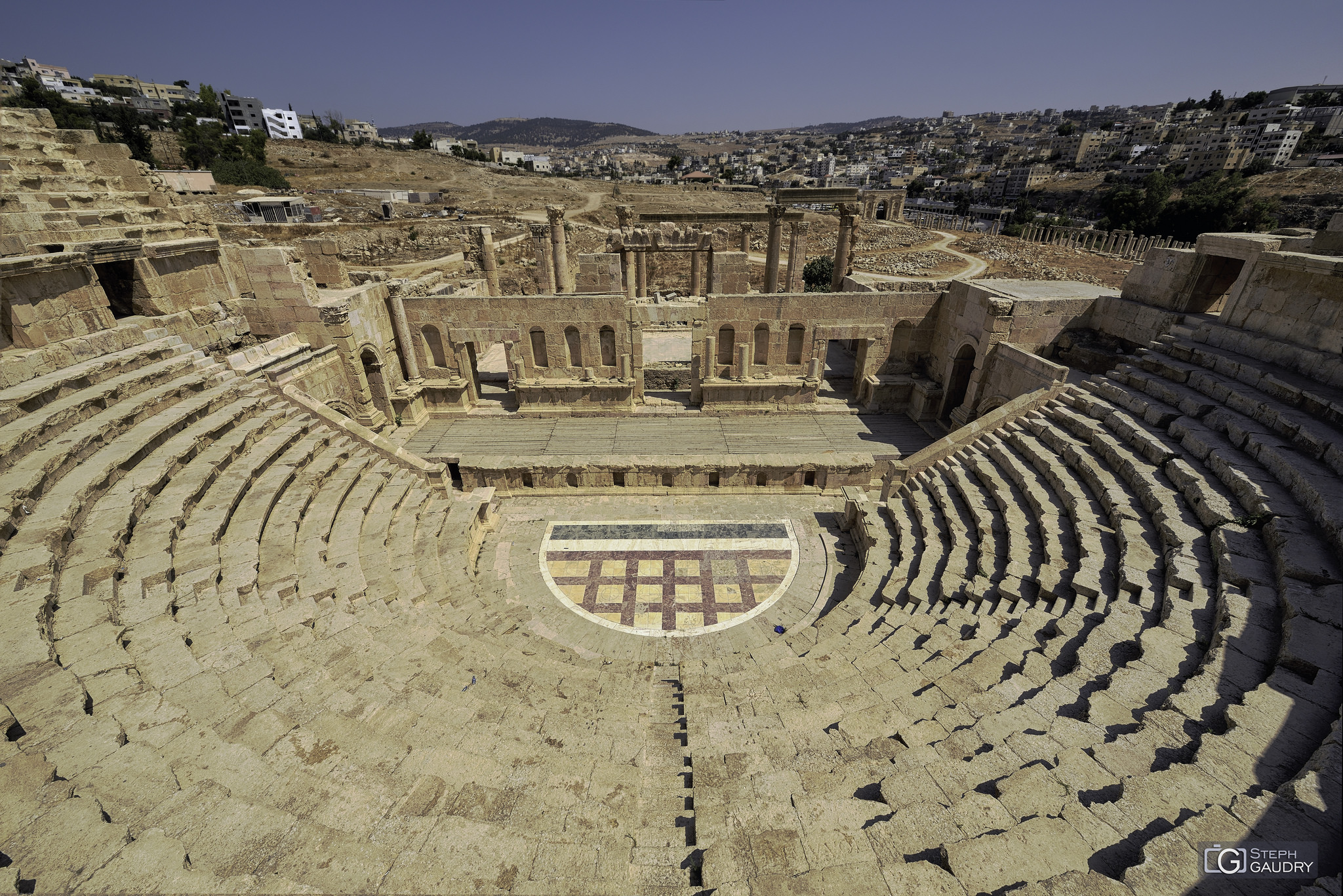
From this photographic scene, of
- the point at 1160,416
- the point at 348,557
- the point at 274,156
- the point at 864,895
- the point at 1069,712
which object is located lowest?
the point at 348,557

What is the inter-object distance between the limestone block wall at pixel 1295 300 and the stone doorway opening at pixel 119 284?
78.5 ft

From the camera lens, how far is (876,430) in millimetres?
15578

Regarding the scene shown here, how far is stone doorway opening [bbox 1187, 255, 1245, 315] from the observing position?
40.4ft

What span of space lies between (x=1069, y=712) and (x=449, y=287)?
775 inches

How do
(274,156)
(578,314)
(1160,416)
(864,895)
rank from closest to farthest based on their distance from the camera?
(864,895), (1160,416), (578,314), (274,156)

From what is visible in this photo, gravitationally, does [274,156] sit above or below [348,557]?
above

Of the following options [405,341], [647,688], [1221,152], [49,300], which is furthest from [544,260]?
[1221,152]

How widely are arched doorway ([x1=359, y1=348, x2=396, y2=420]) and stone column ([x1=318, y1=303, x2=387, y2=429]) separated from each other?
0.53ft

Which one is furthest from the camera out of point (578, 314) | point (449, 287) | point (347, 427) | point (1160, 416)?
point (449, 287)

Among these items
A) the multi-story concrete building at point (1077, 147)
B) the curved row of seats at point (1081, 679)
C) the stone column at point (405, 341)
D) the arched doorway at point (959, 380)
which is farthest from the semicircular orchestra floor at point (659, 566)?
the multi-story concrete building at point (1077, 147)

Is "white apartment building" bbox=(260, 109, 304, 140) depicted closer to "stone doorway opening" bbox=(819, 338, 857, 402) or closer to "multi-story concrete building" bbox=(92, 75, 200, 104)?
"multi-story concrete building" bbox=(92, 75, 200, 104)

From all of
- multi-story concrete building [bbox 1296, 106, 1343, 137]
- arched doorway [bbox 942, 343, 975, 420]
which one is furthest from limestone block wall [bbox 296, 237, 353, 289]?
multi-story concrete building [bbox 1296, 106, 1343, 137]

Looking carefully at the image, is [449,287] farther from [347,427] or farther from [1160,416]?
[1160,416]

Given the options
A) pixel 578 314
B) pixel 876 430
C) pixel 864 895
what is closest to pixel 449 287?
pixel 578 314
